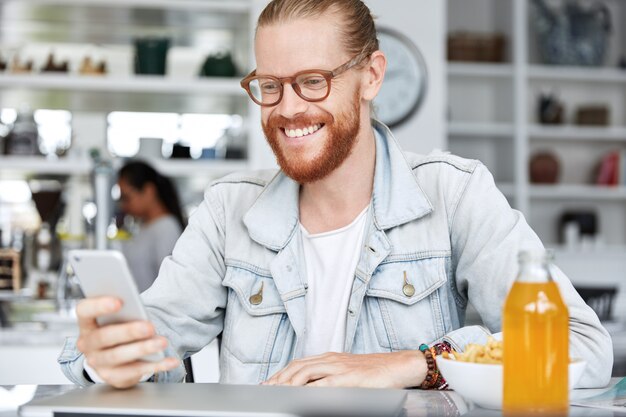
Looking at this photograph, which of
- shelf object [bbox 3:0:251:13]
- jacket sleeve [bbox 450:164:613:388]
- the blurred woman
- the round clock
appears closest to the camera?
jacket sleeve [bbox 450:164:613:388]

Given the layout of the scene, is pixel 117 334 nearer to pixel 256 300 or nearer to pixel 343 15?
pixel 256 300


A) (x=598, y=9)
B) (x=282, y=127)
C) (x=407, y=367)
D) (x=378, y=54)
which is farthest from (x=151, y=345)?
(x=598, y=9)

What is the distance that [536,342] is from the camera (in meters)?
0.95

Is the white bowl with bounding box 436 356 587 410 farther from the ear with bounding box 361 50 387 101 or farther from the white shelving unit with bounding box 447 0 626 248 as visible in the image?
the white shelving unit with bounding box 447 0 626 248

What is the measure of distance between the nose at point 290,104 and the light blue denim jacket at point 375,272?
0.22m

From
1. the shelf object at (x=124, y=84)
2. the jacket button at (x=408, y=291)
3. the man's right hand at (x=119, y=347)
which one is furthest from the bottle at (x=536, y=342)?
the shelf object at (x=124, y=84)

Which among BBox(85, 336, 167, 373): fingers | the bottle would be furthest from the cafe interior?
the bottle

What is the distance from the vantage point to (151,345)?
1.10m

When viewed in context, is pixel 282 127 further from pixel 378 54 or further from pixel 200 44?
pixel 200 44

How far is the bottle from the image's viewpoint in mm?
944

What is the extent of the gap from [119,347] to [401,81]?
3.81 meters

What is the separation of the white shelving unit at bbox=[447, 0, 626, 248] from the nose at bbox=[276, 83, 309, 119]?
13.6 ft

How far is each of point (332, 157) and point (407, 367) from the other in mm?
441

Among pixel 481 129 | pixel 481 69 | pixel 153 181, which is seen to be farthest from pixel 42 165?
pixel 481 69
